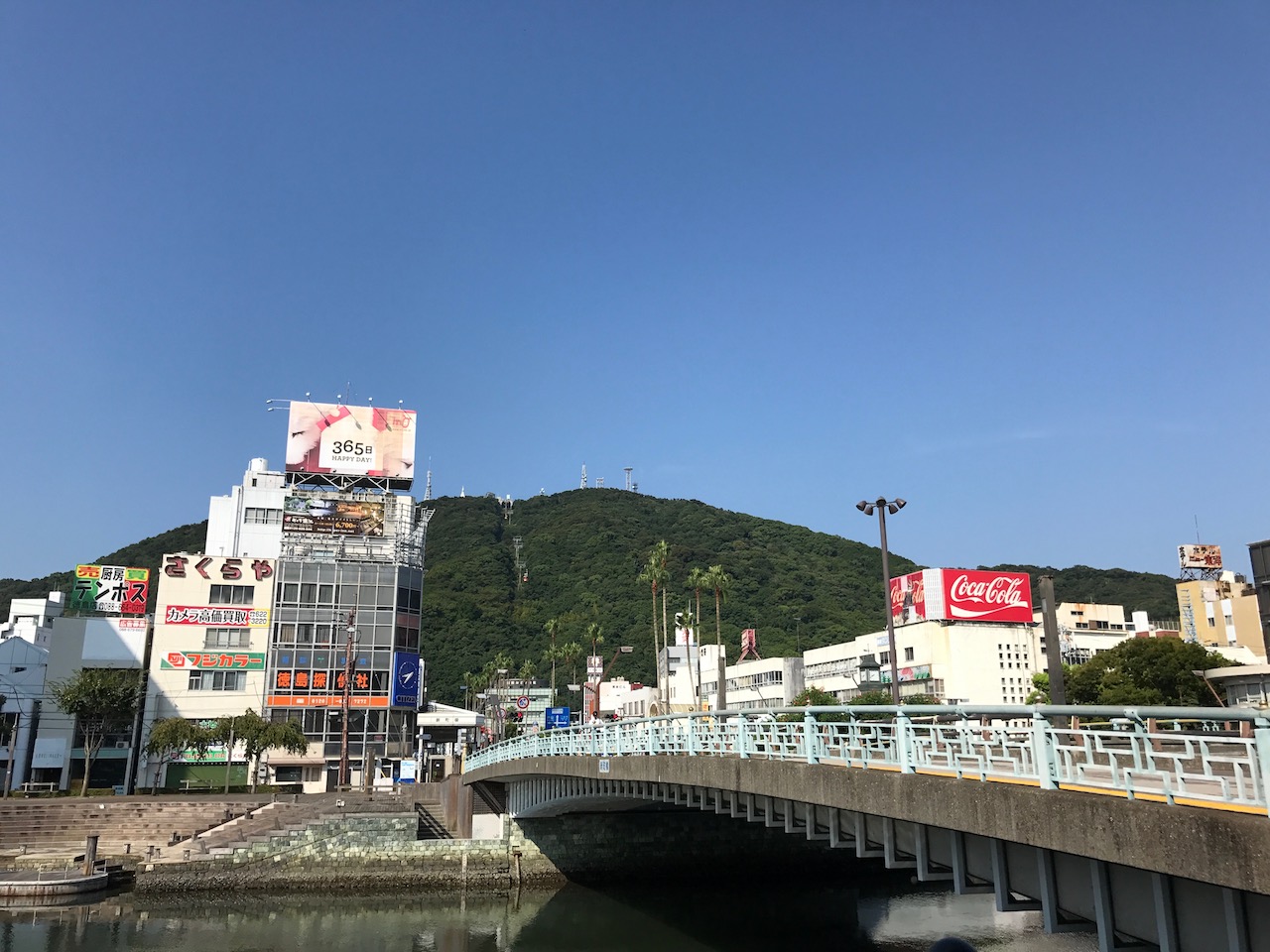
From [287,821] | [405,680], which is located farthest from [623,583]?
[287,821]

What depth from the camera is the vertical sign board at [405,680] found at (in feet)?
252

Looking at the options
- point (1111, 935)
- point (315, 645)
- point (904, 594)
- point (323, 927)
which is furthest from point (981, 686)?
point (1111, 935)

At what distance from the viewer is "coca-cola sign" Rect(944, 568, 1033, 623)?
95.9m

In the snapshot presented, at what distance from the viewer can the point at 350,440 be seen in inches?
3393

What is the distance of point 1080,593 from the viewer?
444 feet

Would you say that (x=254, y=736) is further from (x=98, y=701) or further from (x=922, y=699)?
(x=922, y=699)

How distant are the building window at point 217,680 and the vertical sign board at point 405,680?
440 inches

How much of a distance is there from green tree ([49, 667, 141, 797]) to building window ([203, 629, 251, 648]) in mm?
6598

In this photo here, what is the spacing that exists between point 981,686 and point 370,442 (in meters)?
61.5

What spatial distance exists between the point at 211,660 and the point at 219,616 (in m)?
3.40

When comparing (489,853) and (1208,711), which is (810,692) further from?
(1208,711)

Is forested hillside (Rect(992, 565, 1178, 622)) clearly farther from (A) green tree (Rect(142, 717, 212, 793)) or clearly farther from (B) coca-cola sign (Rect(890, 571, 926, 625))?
(A) green tree (Rect(142, 717, 212, 793))

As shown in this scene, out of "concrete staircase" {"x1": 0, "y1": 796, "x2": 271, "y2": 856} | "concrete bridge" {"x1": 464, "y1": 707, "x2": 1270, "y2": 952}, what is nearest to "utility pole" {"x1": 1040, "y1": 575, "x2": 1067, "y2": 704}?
"concrete bridge" {"x1": 464, "y1": 707, "x2": 1270, "y2": 952}

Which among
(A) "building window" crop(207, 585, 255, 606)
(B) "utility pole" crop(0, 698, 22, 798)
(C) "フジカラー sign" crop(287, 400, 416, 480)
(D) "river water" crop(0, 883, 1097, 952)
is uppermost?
(C) "フジカラー sign" crop(287, 400, 416, 480)
